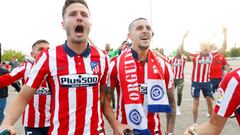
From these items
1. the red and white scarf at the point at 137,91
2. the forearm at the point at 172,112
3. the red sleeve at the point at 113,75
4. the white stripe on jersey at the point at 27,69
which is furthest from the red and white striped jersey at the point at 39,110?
the forearm at the point at 172,112

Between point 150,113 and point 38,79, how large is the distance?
54.1 inches

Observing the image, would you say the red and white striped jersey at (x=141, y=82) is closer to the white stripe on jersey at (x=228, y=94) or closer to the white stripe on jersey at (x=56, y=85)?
the white stripe on jersey at (x=56, y=85)

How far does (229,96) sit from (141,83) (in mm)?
1571

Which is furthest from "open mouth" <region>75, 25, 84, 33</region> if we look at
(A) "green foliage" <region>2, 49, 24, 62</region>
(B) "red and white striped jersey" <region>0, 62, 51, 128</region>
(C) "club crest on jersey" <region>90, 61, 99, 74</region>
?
(A) "green foliage" <region>2, 49, 24, 62</region>

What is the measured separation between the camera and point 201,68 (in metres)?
9.77

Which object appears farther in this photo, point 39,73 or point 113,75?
point 113,75

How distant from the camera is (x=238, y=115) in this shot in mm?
2576

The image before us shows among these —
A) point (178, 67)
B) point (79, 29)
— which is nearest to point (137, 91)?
point (79, 29)

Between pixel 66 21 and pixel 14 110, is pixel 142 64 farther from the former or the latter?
pixel 14 110

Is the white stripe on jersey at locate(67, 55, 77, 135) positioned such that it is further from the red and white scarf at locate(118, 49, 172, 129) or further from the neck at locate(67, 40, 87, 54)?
the red and white scarf at locate(118, 49, 172, 129)

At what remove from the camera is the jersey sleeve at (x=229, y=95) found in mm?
2463

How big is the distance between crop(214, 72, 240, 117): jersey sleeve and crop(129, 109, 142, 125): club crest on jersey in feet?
4.55

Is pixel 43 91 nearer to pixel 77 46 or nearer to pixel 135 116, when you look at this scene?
pixel 135 116

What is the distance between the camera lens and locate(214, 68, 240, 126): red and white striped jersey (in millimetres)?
2463
